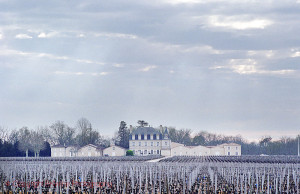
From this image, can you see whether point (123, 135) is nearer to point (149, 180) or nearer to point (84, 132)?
point (84, 132)

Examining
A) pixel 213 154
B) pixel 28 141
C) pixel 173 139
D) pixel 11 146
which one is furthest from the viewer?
pixel 173 139

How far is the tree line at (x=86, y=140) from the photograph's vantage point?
108431mm

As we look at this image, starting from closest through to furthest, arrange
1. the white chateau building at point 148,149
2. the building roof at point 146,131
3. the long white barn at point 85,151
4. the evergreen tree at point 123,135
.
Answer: the long white barn at point 85,151
the white chateau building at point 148,149
the building roof at point 146,131
the evergreen tree at point 123,135

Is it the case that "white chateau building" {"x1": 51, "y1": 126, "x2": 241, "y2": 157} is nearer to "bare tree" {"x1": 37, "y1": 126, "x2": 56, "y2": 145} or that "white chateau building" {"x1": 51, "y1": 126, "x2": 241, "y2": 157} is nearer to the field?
"bare tree" {"x1": 37, "y1": 126, "x2": 56, "y2": 145}

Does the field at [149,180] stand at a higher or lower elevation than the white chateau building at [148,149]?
lower

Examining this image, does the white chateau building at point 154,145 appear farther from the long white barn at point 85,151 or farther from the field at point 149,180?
the field at point 149,180

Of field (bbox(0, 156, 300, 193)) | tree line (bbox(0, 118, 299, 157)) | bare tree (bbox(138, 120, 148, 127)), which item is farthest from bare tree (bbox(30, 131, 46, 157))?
field (bbox(0, 156, 300, 193))

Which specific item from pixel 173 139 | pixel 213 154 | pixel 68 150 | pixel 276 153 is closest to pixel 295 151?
pixel 276 153

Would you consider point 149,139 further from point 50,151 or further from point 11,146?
point 11,146

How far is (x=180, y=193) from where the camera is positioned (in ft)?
103

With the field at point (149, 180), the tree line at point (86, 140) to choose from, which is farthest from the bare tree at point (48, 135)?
the field at point (149, 180)

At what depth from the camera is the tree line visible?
10843cm

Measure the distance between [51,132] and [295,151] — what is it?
204 feet

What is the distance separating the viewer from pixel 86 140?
131875 millimetres
